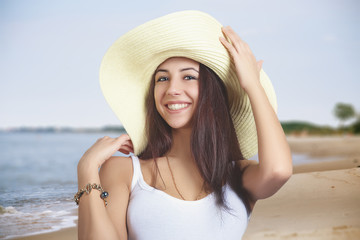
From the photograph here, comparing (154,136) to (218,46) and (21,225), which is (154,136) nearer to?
(218,46)

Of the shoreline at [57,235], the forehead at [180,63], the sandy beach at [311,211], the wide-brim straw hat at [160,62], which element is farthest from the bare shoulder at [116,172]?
the shoreline at [57,235]

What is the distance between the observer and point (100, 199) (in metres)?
1.34

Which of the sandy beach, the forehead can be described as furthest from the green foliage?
the forehead

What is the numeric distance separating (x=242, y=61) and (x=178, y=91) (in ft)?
0.83

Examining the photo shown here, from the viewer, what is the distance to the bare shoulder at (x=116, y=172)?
148cm

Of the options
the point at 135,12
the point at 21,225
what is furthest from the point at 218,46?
the point at 135,12

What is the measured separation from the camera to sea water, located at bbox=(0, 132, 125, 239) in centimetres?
421

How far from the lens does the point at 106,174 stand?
150 cm

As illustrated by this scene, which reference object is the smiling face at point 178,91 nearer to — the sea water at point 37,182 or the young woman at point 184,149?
the young woman at point 184,149

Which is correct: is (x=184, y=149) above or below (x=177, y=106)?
below

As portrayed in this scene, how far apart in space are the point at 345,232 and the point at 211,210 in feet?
7.95

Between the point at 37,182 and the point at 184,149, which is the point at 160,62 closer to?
the point at 184,149

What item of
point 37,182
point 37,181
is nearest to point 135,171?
point 37,182

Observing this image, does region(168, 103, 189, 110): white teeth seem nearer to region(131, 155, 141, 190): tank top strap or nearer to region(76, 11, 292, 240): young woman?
region(76, 11, 292, 240): young woman
